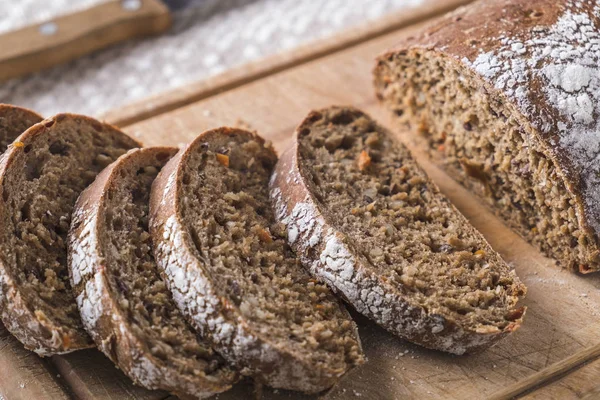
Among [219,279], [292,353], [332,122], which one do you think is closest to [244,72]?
[332,122]

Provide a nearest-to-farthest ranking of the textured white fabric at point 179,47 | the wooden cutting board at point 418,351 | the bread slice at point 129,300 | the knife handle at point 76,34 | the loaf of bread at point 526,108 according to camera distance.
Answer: the bread slice at point 129,300 < the wooden cutting board at point 418,351 < the loaf of bread at point 526,108 < the knife handle at point 76,34 < the textured white fabric at point 179,47

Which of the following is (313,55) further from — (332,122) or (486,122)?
(486,122)

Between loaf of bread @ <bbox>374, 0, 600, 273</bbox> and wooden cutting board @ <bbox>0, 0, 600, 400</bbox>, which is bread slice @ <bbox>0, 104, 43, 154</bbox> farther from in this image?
loaf of bread @ <bbox>374, 0, 600, 273</bbox>

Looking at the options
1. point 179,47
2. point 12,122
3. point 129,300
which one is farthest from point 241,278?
point 179,47

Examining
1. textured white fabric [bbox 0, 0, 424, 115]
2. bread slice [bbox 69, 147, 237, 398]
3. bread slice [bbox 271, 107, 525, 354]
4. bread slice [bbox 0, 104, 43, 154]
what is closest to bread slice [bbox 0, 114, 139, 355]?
bread slice [bbox 69, 147, 237, 398]

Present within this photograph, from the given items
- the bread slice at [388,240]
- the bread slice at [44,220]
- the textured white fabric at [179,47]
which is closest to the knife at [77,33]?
the textured white fabric at [179,47]

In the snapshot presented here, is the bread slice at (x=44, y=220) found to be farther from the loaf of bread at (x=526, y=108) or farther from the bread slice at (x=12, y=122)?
the loaf of bread at (x=526, y=108)
